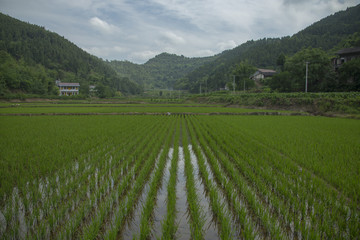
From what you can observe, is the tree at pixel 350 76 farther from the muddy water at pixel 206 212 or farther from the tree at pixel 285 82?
the muddy water at pixel 206 212

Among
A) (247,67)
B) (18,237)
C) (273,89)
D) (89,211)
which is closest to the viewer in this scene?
(18,237)

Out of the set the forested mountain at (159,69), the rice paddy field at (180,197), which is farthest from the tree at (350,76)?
the forested mountain at (159,69)

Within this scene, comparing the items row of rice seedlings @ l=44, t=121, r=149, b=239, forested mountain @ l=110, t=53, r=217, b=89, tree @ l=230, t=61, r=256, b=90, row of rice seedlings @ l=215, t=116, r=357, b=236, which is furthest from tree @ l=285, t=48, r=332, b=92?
forested mountain @ l=110, t=53, r=217, b=89

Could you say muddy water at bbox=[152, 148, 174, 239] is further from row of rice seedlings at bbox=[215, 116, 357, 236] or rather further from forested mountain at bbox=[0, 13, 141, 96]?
forested mountain at bbox=[0, 13, 141, 96]

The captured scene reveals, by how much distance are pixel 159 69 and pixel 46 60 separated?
3501 inches

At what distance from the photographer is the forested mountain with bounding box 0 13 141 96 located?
205 ft

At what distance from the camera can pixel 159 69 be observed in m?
162

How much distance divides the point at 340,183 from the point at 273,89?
41.1 meters

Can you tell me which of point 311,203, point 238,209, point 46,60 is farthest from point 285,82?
point 46,60

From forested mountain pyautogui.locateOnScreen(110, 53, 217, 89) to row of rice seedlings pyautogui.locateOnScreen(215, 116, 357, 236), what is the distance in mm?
131394

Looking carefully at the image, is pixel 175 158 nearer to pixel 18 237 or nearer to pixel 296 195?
pixel 296 195

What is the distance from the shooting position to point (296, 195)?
383 centimetres

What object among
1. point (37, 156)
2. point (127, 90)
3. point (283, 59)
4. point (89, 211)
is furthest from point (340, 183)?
point (127, 90)

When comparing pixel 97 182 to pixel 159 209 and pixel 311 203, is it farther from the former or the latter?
pixel 311 203
